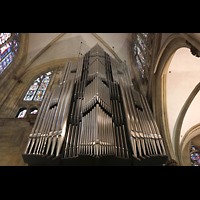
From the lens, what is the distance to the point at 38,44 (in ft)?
36.1

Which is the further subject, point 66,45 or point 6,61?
point 66,45

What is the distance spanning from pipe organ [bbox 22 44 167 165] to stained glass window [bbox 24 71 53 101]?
9.22ft

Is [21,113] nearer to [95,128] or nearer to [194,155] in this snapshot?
[95,128]

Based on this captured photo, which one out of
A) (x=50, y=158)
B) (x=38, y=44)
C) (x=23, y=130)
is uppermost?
(x=38, y=44)

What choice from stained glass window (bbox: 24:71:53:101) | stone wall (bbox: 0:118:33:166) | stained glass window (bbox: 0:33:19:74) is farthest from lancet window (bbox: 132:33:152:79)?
stained glass window (bbox: 0:33:19:74)

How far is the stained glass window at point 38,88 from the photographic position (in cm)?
871

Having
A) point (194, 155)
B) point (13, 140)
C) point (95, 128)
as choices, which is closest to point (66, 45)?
point (13, 140)

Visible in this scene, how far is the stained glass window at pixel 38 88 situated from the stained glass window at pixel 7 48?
1498 mm

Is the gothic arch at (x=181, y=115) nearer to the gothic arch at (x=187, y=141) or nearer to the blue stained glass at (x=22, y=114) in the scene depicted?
the gothic arch at (x=187, y=141)

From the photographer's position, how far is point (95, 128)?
4117 millimetres

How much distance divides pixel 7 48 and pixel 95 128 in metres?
6.95
